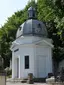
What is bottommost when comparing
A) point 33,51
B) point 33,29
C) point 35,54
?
point 35,54

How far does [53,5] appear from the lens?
25016 mm

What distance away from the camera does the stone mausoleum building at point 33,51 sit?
38625 mm

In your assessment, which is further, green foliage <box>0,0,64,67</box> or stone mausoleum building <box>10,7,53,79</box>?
stone mausoleum building <box>10,7,53,79</box>

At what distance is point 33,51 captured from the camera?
38.6 metres

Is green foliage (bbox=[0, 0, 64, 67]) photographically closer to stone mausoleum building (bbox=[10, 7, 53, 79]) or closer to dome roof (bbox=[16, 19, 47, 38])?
dome roof (bbox=[16, 19, 47, 38])

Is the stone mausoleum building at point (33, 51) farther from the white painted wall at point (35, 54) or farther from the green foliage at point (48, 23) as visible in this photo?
the green foliage at point (48, 23)

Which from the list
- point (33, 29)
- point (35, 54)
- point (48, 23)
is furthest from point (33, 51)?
point (48, 23)

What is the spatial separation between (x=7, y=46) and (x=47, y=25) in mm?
10480

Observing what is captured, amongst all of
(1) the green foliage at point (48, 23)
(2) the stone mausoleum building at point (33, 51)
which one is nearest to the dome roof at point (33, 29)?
(2) the stone mausoleum building at point (33, 51)

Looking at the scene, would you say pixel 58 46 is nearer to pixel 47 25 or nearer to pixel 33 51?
pixel 47 25

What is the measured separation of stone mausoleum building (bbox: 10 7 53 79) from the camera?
127 feet

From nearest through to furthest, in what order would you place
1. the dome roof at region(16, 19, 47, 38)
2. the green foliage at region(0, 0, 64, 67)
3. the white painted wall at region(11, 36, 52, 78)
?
the green foliage at region(0, 0, 64, 67) → the white painted wall at region(11, 36, 52, 78) → the dome roof at region(16, 19, 47, 38)

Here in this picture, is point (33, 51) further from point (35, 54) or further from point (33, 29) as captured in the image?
point (33, 29)

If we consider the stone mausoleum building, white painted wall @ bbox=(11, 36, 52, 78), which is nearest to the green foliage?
the stone mausoleum building
